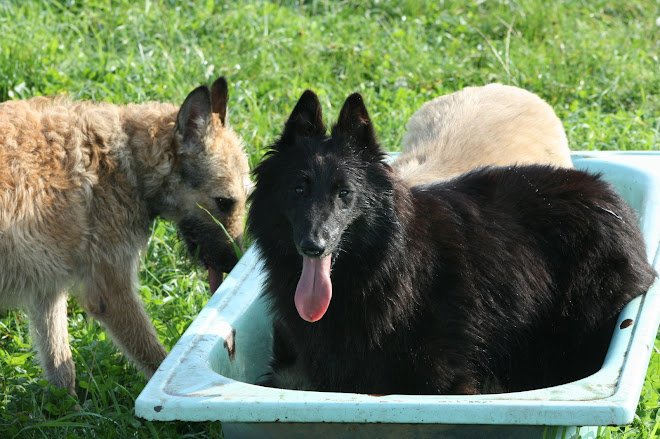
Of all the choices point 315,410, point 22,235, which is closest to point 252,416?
point 315,410

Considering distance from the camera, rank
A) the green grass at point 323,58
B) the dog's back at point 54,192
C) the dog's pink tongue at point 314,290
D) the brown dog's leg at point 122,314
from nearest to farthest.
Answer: the dog's pink tongue at point 314,290, the dog's back at point 54,192, the brown dog's leg at point 122,314, the green grass at point 323,58

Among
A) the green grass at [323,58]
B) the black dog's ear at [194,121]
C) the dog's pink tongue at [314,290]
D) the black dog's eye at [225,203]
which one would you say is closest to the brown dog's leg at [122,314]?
the green grass at [323,58]

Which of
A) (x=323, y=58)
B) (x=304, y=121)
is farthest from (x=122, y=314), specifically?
(x=323, y=58)

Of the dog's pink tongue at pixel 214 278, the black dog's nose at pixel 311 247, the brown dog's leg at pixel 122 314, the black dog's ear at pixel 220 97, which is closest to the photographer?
the black dog's nose at pixel 311 247

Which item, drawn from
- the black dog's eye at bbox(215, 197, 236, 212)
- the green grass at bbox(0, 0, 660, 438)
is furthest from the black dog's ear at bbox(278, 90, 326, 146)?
the green grass at bbox(0, 0, 660, 438)

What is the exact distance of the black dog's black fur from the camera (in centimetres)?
314

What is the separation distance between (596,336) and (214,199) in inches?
81.0

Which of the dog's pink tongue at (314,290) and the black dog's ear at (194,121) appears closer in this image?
the dog's pink tongue at (314,290)

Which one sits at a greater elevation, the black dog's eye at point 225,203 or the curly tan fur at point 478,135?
the curly tan fur at point 478,135

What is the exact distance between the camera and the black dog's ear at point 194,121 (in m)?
4.21

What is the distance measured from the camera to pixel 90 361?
438 cm

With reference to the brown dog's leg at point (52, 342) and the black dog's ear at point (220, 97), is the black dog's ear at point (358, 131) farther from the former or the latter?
the brown dog's leg at point (52, 342)

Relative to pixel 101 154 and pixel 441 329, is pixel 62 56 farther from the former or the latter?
pixel 441 329

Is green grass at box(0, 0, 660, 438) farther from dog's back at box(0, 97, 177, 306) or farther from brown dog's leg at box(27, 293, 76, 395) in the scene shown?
dog's back at box(0, 97, 177, 306)
